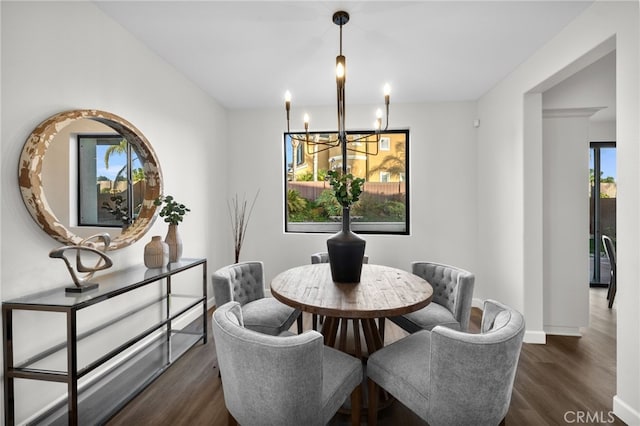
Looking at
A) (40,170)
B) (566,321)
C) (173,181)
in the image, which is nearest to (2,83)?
(40,170)

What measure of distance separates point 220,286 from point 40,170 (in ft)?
4.14

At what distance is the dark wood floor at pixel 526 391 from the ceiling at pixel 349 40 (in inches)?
104

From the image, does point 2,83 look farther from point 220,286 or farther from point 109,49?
point 220,286

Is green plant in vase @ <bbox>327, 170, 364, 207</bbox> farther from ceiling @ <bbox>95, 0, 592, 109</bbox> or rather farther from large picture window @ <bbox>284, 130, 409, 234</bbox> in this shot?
large picture window @ <bbox>284, 130, 409, 234</bbox>

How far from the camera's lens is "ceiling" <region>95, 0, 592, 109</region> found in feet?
7.03

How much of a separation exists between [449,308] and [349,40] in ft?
7.64

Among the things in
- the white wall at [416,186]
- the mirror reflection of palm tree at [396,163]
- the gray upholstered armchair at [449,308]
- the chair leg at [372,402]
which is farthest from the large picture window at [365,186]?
the chair leg at [372,402]

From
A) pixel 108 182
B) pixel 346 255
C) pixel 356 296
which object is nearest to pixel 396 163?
pixel 346 255

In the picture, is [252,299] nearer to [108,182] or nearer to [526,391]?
[108,182]

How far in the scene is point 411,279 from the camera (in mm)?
2215

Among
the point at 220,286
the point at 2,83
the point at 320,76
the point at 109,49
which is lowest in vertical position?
the point at 220,286

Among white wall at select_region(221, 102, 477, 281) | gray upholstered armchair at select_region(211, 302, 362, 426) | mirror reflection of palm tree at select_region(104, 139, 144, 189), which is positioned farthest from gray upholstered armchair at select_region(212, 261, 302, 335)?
white wall at select_region(221, 102, 477, 281)

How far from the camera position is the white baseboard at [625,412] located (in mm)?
1787

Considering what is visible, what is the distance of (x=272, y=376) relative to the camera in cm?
122
